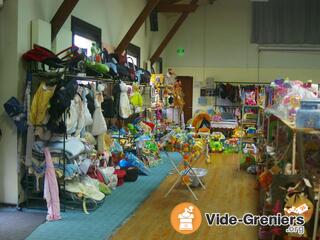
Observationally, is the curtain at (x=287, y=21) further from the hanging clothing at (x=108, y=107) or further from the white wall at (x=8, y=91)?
the white wall at (x=8, y=91)

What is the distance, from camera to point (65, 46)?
5785 millimetres

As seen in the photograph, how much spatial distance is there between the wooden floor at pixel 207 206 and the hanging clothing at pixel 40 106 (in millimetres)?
1510

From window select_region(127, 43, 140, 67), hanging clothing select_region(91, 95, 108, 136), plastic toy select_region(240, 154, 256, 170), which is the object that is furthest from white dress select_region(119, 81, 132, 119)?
plastic toy select_region(240, 154, 256, 170)

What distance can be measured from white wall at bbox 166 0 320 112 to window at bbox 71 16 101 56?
5.94 m

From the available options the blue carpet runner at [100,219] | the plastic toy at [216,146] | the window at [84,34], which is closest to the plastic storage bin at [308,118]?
the blue carpet runner at [100,219]

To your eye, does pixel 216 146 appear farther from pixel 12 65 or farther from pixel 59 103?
pixel 12 65

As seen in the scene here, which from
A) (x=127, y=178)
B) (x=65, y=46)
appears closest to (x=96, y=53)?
(x=65, y=46)

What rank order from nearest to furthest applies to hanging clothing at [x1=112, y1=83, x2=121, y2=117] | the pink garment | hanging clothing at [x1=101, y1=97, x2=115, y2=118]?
the pink garment
hanging clothing at [x1=101, y1=97, x2=115, y2=118]
hanging clothing at [x1=112, y1=83, x2=121, y2=117]

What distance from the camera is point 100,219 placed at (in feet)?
14.3

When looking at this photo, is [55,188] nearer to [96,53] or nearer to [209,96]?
[96,53]

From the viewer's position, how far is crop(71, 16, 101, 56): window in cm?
615

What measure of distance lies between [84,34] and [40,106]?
8.15 ft

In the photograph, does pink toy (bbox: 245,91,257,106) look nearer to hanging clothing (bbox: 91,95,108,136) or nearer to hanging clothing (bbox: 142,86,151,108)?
hanging clothing (bbox: 142,86,151,108)

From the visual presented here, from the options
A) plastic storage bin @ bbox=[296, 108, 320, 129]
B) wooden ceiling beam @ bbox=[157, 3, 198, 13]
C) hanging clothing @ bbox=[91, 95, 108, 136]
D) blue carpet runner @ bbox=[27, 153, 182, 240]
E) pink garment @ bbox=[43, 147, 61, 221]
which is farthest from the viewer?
wooden ceiling beam @ bbox=[157, 3, 198, 13]
